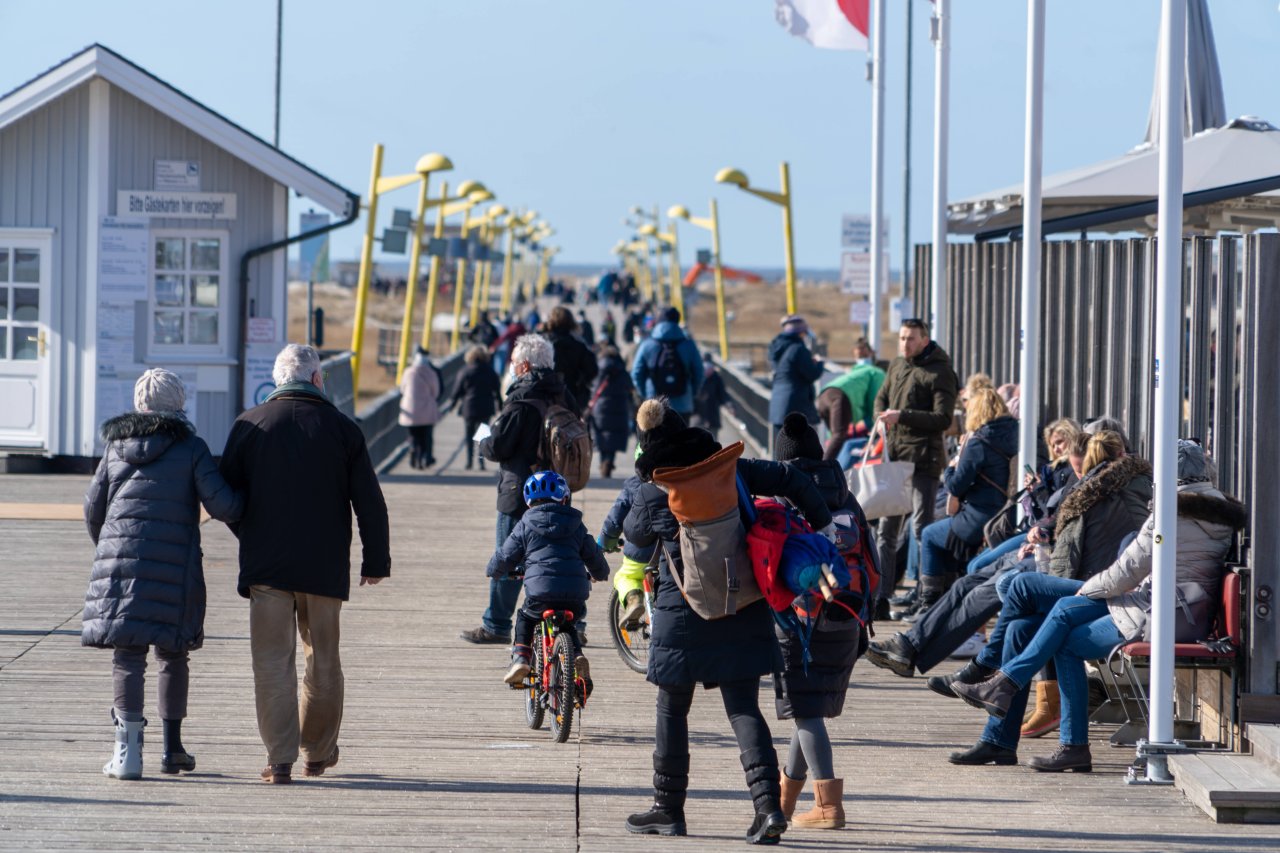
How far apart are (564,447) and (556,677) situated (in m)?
1.84

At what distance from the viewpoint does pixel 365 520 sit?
7.54 meters

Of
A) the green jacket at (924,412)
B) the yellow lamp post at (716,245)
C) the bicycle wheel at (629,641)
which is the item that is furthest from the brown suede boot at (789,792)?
the yellow lamp post at (716,245)

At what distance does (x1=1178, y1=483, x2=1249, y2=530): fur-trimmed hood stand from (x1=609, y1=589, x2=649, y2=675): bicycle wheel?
122 inches

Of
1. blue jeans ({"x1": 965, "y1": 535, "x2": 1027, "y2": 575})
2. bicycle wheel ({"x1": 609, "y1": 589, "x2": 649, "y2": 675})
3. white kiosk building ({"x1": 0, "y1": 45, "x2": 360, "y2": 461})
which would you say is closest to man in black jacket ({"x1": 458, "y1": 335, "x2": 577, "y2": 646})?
bicycle wheel ({"x1": 609, "y1": 589, "x2": 649, "y2": 675})

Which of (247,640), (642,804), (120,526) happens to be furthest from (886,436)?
(120,526)

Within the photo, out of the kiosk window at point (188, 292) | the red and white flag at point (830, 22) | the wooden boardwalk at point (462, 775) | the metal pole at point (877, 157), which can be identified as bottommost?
the wooden boardwalk at point (462, 775)

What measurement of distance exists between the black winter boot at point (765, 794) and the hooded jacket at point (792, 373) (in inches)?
437

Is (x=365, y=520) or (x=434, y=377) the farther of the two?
(x=434, y=377)

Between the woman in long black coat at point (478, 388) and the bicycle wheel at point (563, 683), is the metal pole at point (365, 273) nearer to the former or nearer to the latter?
the woman in long black coat at point (478, 388)

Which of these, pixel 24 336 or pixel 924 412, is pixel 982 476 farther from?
pixel 24 336

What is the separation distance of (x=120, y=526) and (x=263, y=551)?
1.79 feet

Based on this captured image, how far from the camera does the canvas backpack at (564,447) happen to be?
1000 centimetres

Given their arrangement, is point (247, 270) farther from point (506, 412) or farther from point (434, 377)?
point (506, 412)

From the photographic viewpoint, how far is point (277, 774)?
24.8 ft
